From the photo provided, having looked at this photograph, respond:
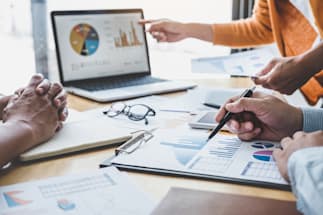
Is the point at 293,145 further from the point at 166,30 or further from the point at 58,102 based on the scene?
the point at 166,30

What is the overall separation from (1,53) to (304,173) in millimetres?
1650

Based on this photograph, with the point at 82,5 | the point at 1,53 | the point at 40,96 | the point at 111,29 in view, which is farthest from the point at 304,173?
the point at 1,53

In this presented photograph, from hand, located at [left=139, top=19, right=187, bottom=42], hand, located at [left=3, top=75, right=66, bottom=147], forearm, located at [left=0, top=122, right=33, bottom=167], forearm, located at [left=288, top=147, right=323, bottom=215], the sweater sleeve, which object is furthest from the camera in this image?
the sweater sleeve

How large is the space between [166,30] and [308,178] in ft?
3.73

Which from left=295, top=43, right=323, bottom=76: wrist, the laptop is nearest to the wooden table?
the laptop

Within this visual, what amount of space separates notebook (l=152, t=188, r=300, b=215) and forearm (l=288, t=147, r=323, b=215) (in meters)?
0.03

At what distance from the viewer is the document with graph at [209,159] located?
0.82 meters

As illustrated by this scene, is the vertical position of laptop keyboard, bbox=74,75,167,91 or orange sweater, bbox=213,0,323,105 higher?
orange sweater, bbox=213,0,323,105

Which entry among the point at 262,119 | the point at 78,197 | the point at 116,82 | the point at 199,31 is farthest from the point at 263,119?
the point at 199,31

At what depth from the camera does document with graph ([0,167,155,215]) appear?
695 millimetres

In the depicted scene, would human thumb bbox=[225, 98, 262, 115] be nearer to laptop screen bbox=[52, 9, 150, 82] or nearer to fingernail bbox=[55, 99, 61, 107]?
fingernail bbox=[55, 99, 61, 107]

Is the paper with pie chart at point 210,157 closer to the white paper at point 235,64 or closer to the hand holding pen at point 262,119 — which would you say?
the hand holding pen at point 262,119

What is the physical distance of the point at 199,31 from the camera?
1.79 meters

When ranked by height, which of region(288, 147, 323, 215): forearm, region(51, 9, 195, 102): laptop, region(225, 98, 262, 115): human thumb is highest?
region(51, 9, 195, 102): laptop
